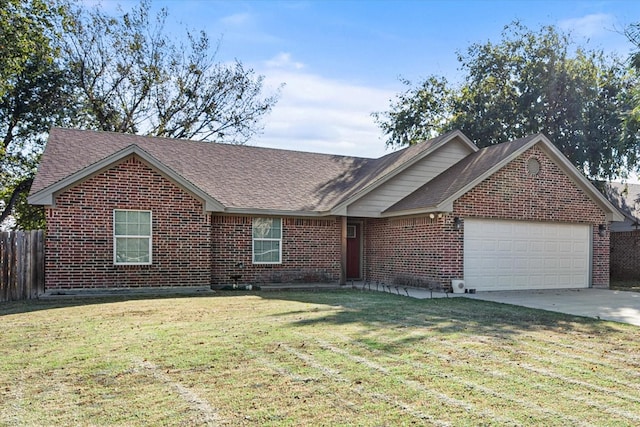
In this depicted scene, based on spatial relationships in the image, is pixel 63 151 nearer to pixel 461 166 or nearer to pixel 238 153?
pixel 238 153

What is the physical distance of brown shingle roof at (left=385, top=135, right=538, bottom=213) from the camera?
16.0 m

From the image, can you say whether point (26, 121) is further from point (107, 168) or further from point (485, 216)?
point (485, 216)

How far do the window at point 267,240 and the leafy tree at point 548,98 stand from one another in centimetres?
1440

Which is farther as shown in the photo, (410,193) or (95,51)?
(95,51)

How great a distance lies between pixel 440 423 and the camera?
442 cm

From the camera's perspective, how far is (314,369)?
6012mm

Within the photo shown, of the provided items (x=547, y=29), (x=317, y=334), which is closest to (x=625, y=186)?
(x=547, y=29)

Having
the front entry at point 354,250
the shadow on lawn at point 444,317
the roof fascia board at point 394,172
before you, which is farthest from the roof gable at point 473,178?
the shadow on lawn at point 444,317

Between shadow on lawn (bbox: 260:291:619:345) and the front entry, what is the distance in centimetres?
603

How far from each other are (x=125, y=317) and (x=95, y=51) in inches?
872

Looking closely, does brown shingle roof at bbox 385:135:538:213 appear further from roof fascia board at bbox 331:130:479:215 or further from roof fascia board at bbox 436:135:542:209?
roof fascia board at bbox 331:130:479:215

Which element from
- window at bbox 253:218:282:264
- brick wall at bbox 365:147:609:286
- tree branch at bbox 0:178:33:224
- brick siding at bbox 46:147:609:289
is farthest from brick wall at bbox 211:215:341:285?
tree branch at bbox 0:178:33:224

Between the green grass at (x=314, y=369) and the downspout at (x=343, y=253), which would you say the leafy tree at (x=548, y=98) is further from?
the green grass at (x=314, y=369)

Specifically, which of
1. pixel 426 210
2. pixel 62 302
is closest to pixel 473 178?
pixel 426 210
